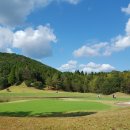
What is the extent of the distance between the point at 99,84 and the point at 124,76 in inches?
529

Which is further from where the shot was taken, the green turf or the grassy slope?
the green turf

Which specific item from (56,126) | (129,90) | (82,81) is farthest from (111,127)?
(82,81)

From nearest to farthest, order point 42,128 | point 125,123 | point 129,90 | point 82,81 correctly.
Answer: point 42,128, point 125,123, point 129,90, point 82,81

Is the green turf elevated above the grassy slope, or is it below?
above

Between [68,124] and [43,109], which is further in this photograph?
[43,109]

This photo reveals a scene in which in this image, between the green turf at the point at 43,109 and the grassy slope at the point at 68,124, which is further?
the green turf at the point at 43,109

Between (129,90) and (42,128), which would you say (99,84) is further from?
(42,128)

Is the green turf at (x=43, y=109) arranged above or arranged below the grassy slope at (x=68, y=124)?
above

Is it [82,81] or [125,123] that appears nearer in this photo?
[125,123]

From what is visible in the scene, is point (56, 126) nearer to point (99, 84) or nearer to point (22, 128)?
point (22, 128)

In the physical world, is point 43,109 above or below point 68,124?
above

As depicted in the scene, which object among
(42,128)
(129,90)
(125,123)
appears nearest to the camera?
(42,128)

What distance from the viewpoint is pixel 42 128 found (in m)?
22.4

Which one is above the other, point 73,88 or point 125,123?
point 73,88
